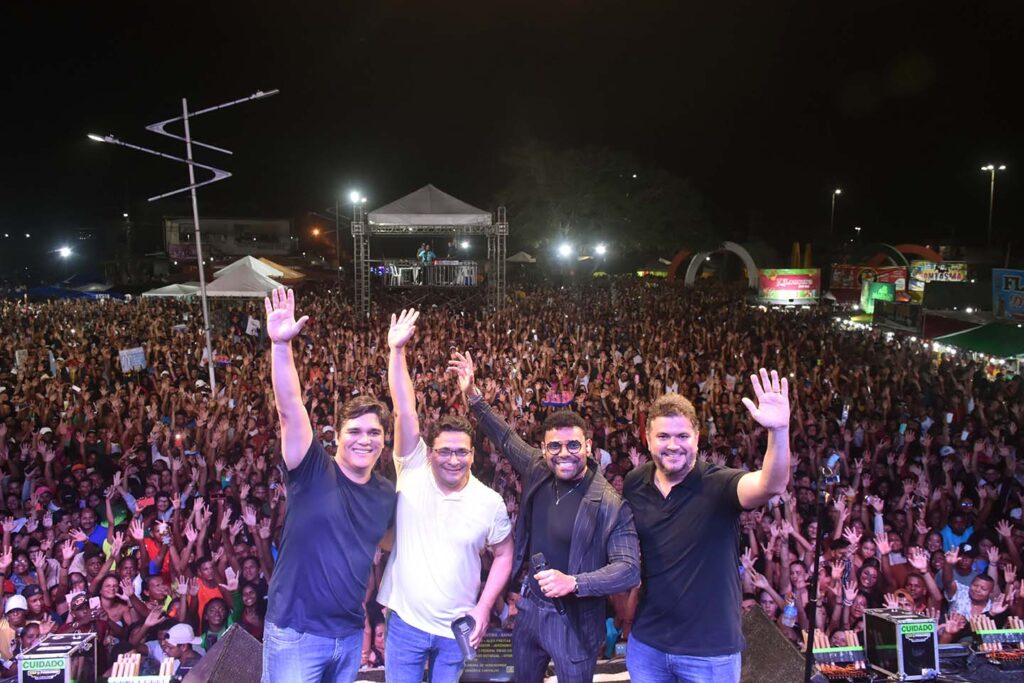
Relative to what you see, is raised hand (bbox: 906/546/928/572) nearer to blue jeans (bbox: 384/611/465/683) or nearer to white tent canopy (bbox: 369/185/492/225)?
blue jeans (bbox: 384/611/465/683)

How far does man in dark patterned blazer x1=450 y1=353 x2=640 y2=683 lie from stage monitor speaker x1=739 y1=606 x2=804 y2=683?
1.30 meters

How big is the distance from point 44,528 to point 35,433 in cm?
229

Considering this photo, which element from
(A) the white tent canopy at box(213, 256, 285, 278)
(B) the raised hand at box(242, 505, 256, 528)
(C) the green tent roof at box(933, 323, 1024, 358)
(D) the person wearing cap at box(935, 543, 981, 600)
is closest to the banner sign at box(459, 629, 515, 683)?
(B) the raised hand at box(242, 505, 256, 528)

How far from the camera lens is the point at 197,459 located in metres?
6.17

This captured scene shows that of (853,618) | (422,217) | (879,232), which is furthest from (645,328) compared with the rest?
(879,232)

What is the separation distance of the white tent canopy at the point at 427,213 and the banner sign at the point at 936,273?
1276cm

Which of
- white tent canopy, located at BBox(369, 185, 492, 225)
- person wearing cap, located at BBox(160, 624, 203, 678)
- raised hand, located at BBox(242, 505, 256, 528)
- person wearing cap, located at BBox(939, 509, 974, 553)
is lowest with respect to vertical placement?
person wearing cap, located at BBox(160, 624, 203, 678)

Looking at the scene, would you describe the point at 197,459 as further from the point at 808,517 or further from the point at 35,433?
the point at 808,517

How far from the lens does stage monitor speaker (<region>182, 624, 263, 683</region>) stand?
118 inches

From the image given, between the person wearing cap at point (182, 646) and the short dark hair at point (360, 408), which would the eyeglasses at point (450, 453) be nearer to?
the short dark hair at point (360, 408)

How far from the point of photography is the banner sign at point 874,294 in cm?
1930

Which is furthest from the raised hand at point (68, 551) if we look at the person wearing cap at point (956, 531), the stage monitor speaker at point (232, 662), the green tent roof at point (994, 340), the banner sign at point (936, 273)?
the banner sign at point (936, 273)

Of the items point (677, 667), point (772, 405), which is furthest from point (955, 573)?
point (772, 405)

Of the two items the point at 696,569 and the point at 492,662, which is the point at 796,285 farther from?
the point at 696,569
